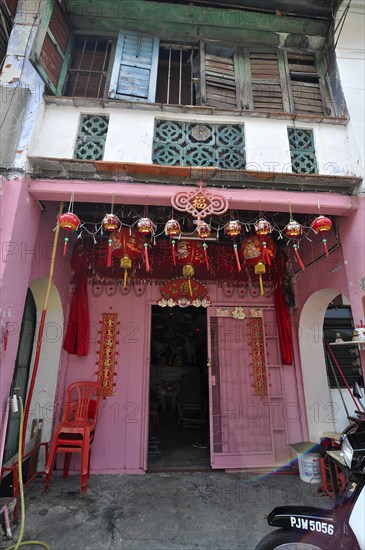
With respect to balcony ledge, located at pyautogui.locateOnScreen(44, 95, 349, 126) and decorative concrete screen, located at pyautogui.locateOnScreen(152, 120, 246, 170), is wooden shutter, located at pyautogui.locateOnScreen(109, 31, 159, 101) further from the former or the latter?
decorative concrete screen, located at pyautogui.locateOnScreen(152, 120, 246, 170)

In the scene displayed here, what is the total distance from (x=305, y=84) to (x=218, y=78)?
3.81 feet

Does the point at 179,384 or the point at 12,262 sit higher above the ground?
the point at 12,262

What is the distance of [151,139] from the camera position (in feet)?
10.7

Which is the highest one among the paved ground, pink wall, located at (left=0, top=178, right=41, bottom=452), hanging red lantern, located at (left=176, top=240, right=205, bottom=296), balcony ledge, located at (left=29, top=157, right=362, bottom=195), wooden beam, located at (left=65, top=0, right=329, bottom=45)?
wooden beam, located at (left=65, top=0, right=329, bottom=45)

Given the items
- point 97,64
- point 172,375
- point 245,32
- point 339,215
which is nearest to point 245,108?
point 245,32

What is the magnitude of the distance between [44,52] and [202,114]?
1.87 metres

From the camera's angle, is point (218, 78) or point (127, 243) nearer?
point (127, 243)

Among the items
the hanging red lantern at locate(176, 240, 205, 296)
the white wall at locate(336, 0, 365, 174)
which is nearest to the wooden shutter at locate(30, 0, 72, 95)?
the hanging red lantern at locate(176, 240, 205, 296)

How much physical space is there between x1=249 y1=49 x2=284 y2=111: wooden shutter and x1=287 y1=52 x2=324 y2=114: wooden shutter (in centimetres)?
21

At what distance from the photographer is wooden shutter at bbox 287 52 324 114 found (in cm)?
388

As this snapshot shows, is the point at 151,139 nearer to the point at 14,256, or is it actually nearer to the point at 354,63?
the point at 14,256

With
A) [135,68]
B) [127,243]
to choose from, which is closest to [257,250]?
[127,243]

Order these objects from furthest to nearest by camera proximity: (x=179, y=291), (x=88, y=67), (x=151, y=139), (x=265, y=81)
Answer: (x=179, y=291) < (x=88, y=67) < (x=265, y=81) < (x=151, y=139)

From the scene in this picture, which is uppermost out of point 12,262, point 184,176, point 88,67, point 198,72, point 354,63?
point 88,67
